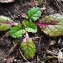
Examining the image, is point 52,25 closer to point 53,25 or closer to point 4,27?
point 53,25

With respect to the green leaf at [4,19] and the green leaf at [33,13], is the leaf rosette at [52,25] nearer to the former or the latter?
the green leaf at [33,13]

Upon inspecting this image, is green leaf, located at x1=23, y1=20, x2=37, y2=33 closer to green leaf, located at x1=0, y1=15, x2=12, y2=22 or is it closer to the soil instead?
the soil

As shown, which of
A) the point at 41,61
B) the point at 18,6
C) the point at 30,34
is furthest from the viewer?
the point at 18,6

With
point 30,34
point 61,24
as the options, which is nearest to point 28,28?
point 30,34

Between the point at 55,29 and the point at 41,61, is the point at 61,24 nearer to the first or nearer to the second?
the point at 55,29

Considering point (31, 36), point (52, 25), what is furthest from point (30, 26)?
point (52, 25)

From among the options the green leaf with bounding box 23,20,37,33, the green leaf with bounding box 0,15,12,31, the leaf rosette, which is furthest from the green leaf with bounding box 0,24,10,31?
the leaf rosette
